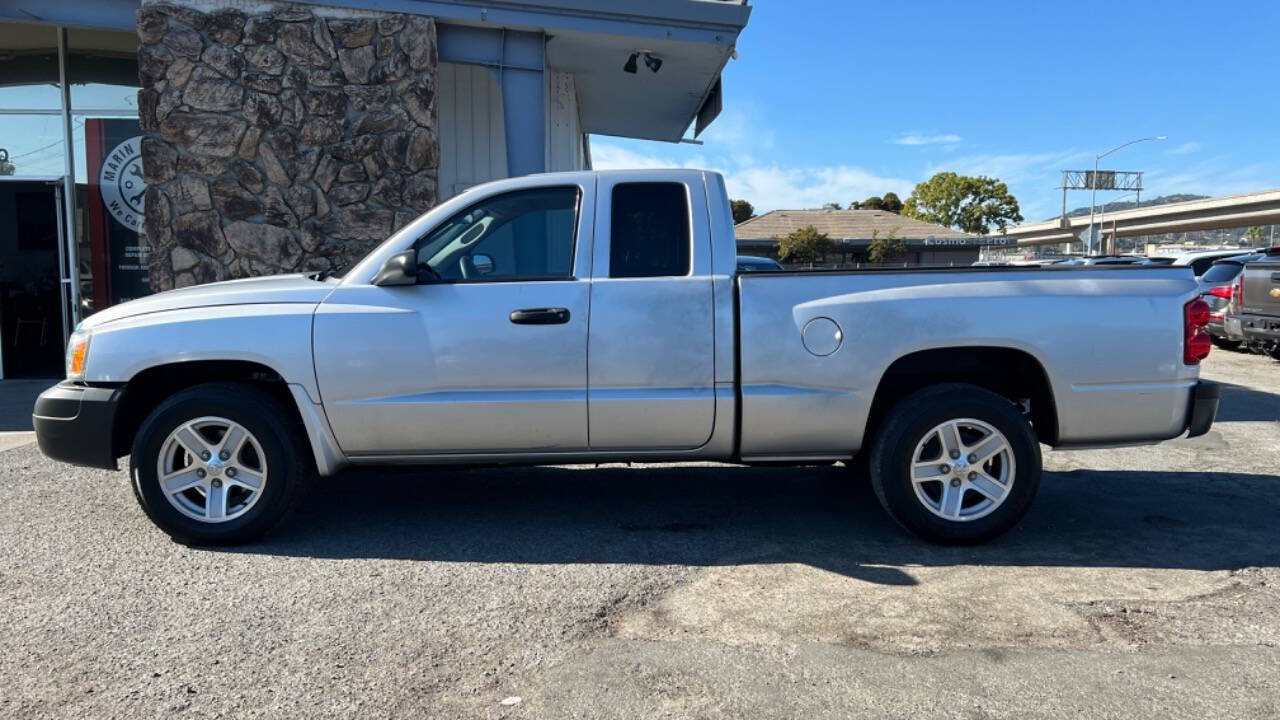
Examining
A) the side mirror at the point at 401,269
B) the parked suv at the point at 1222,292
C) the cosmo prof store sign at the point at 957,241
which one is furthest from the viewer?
the cosmo prof store sign at the point at 957,241

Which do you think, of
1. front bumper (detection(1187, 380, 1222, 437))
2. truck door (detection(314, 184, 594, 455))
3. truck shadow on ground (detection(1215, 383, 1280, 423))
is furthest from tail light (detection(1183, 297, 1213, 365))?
truck shadow on ground (detection(1215, 383, 1280, 423))

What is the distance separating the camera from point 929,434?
4.52 m

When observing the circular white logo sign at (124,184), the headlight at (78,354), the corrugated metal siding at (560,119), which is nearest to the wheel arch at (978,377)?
the headlight at (78,354)

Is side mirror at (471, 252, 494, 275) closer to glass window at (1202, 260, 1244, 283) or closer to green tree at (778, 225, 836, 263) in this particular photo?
glass window at (1202, 260, 1244, 283)

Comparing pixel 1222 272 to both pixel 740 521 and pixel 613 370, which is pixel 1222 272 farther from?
pixel 613 370

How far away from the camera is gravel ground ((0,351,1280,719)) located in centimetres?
304

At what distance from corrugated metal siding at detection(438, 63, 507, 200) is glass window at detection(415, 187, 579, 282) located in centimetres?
665

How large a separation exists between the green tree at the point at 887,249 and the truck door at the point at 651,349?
43.4 m

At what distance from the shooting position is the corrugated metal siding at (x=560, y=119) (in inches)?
456

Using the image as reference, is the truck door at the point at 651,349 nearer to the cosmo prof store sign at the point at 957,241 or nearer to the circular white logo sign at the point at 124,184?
the circular white logo sign at the point at 124,184

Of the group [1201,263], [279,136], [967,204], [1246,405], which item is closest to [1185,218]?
[967,204]

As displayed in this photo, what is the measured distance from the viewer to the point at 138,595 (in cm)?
392

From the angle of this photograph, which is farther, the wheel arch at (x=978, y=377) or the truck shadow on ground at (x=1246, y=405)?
the truck shadow on ground at (x=1246, y=405)

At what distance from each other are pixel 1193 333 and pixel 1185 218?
263 ft
